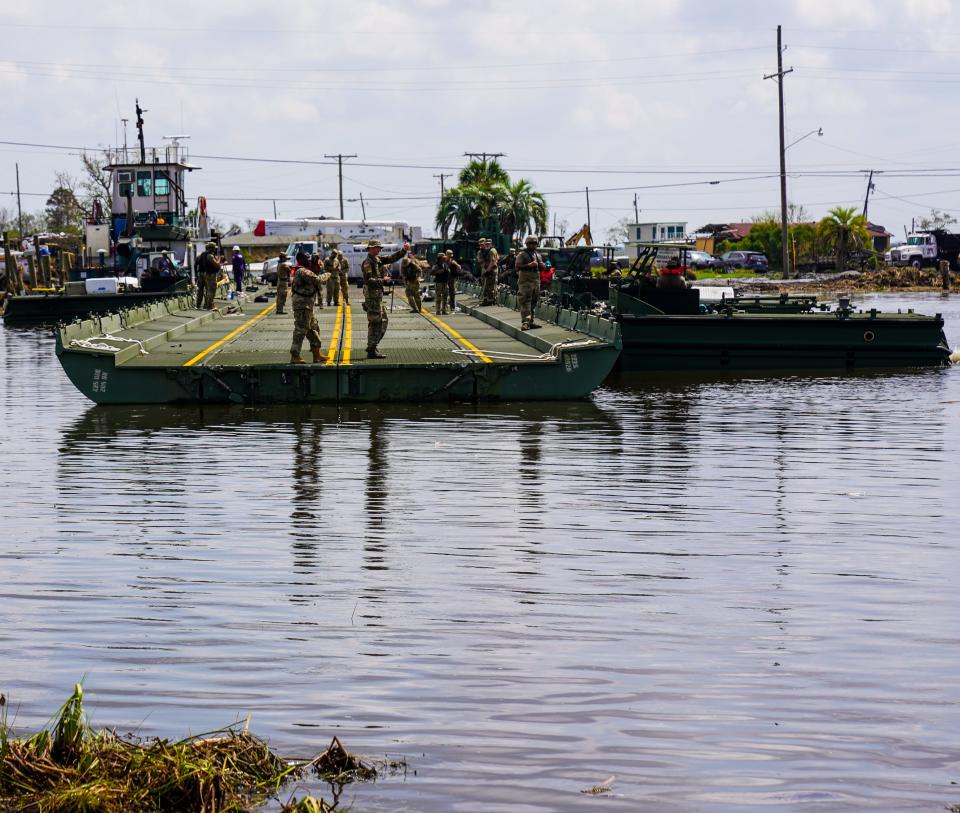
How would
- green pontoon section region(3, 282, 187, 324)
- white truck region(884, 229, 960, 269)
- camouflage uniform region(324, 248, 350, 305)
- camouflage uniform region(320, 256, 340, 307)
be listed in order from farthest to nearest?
white truck region(884, 229, 960, 269) < green pontoon section region(3, 282, 187, 324) < camouflage uniform region(320, 256, 340, 307) < camouflage uniform region(324, 248, 350, 305)

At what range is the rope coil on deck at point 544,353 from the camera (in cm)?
2122

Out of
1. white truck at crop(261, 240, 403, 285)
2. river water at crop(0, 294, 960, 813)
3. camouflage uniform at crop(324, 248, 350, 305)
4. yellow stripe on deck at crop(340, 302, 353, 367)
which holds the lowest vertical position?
river water at crop(0, 294, 960, 813)

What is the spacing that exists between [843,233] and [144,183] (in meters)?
61.9

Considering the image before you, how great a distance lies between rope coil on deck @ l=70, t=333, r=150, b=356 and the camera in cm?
2103

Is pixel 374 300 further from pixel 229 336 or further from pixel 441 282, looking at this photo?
pixel 441 282

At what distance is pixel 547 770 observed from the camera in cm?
584

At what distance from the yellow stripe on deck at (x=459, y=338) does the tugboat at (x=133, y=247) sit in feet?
56.4

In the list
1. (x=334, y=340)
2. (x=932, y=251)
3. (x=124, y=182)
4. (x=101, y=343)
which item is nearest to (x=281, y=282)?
(x=334, y=340)

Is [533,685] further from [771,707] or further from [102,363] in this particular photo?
[102,363]

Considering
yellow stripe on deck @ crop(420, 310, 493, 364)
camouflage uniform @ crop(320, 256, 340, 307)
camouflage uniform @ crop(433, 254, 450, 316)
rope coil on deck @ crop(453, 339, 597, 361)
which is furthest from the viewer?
camouflage uniform @ crop(320, 256, 340, 307)

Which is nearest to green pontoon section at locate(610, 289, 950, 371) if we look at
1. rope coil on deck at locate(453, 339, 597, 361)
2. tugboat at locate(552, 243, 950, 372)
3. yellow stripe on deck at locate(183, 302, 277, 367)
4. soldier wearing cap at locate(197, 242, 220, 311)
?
tugboat at locate(552, 243, 950, 372)

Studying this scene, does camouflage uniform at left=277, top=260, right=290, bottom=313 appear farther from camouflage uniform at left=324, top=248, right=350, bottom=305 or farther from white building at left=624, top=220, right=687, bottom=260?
white building at left=624, top=220, right=687, bottom=260

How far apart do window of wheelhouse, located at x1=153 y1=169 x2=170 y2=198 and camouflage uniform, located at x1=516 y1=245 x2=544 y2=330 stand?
34.6 meters

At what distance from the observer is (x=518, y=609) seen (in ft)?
28.4
